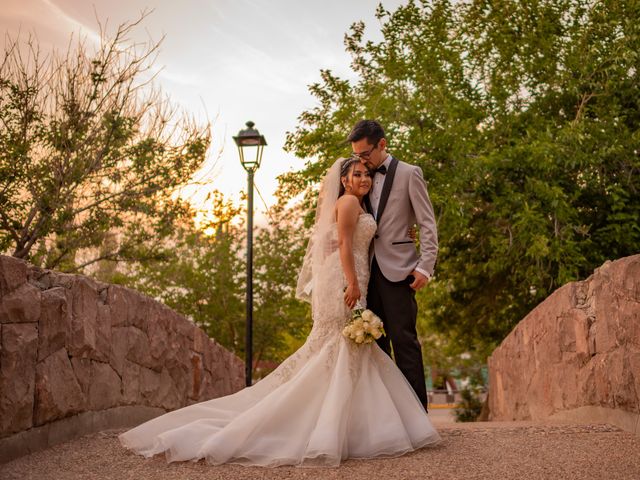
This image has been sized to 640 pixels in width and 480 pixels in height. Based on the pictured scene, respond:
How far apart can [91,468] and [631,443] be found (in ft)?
11.4

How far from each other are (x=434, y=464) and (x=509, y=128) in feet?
33.4

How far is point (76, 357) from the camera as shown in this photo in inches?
208

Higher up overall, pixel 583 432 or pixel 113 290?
pixel 113 290

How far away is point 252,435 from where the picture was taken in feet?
14.1

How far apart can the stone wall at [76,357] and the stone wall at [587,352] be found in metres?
4.00

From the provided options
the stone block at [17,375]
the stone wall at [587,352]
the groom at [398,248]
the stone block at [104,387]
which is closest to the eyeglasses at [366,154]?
the groom at [398,248]

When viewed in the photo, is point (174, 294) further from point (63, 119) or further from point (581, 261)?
point (581, 261)

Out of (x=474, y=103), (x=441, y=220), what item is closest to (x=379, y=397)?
→ (x=441, y=220)

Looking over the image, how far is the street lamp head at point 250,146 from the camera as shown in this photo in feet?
37.5

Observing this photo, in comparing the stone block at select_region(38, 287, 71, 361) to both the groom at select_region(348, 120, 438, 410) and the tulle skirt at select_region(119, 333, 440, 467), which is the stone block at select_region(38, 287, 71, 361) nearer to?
the tulle skirt at select_region(119, 333, 440, 467)

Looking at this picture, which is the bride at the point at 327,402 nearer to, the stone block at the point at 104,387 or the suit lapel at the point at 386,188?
the suit lapel at the point at 386,188

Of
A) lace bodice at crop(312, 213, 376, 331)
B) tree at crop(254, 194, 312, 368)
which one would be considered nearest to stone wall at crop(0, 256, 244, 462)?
lace bodice at crop(312, 213, 376, 331)

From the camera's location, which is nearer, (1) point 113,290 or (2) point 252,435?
(2) point 252,435

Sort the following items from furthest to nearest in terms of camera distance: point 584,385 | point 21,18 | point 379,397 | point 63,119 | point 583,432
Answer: point 63,119, point 21,18, point 584,385, point 583,432, point 379,397
